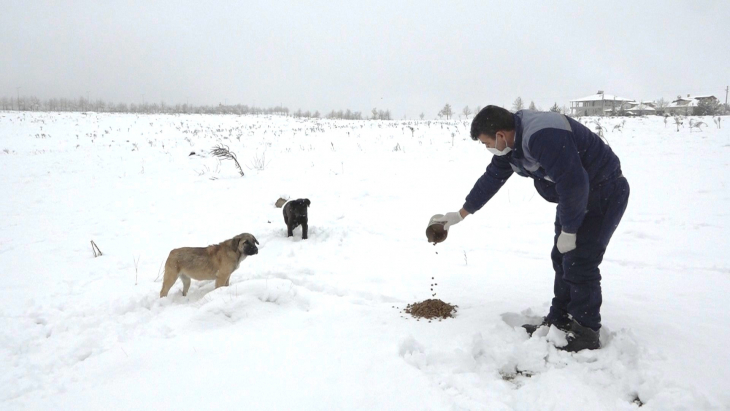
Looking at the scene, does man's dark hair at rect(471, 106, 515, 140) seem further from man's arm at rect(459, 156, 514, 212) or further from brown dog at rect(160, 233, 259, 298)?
brown dog at rect(160, 233, 259, 298)

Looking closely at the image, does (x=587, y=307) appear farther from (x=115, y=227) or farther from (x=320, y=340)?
(x=115, y=227)

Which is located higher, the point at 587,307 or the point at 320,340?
the point at 587,307

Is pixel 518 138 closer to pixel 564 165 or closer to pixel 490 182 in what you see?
pixel 564 165

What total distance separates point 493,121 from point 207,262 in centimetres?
426

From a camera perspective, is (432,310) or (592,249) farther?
(432,310)

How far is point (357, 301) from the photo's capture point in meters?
4.41

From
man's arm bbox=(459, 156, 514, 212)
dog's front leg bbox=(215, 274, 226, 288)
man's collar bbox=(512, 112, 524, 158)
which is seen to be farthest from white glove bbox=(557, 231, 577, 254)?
dog's front leg bbox=(215, 274, 226, 288)

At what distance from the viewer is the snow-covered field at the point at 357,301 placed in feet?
8.93

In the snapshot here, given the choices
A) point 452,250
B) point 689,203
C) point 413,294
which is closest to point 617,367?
point 413,294

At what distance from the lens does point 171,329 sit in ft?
12.9

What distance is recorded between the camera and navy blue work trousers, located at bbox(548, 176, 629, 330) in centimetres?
290

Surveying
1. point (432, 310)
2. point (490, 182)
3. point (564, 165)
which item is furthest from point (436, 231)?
point (564, 165)

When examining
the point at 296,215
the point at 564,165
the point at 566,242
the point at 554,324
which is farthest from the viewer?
the point at 296,215

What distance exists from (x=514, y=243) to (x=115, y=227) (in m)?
8.56
